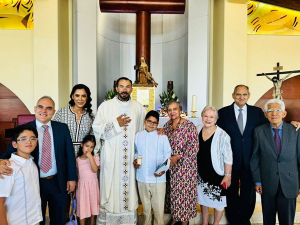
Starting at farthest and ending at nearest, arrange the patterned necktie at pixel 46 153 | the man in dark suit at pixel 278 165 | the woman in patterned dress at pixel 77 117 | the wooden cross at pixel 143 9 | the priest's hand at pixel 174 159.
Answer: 1. the wooden cross at pixel 143 9
2. the woman in patterned dress at pixel 77 117
3. the priest's hand at pixel 174 159
4. the man in dark suit at pixel 278 165
5. the patterned necktie at pixel 46 153

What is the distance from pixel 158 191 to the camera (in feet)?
8.26

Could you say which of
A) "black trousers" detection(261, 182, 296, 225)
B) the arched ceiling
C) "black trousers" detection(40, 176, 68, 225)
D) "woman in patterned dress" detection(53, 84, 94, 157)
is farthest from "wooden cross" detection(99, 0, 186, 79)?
"black trousers" detection(261, 182, 296, 225)

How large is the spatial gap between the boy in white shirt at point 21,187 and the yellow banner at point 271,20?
6358 mm

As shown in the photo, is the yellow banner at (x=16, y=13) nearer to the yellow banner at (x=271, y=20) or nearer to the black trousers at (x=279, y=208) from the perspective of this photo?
the yellow banner at (x=271, y=20)

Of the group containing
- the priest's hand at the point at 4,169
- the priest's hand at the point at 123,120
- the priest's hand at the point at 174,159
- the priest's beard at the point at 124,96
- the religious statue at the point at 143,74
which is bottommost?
the priest's hand at the point at 174,159

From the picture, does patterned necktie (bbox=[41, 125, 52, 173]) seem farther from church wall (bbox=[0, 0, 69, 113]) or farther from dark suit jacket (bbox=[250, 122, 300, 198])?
church wall (bbox=[0, 0, 69, 113])

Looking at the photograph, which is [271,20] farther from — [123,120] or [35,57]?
[35,57]

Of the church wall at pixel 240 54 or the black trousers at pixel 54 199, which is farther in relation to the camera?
the church wall at pixel 240 54

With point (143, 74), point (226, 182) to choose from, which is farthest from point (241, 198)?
point (143, 74)

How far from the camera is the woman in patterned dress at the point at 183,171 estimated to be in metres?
2.49

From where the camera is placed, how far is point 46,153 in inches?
85.7

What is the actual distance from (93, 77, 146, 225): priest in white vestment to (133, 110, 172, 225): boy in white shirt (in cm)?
19

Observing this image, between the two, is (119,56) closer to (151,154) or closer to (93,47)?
(93,47)

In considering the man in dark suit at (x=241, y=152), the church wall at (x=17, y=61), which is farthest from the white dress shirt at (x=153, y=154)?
the church wall at (x=17, y=61)
